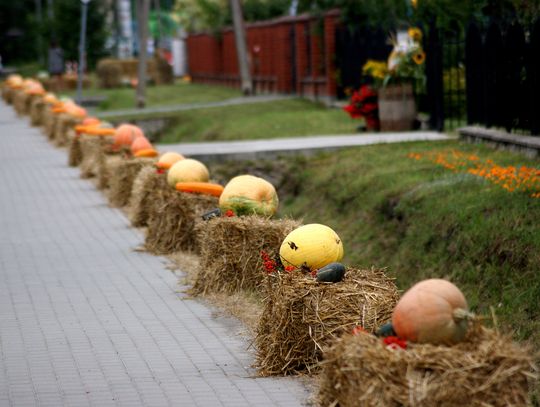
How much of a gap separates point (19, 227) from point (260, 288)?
556cm

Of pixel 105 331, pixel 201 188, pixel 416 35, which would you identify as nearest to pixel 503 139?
pixel 201 188

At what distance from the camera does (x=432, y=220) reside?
13938mm

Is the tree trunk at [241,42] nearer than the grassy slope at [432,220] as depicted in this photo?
No

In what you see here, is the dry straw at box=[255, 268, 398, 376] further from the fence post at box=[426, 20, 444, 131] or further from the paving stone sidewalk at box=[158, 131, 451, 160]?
the fence post at box=[426, 20, 444, 131]

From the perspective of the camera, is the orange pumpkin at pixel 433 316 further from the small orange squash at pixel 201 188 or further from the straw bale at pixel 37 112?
the straw bale at pixel 37 112

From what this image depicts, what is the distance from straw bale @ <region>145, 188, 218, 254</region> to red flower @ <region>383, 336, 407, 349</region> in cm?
617

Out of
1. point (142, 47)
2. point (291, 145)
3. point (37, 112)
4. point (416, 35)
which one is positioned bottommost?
point (291, 145)

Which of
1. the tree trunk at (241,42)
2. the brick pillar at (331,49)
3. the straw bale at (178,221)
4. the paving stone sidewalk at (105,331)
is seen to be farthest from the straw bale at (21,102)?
the straw bale at (178,221)

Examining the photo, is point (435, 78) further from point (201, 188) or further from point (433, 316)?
point (433, 316)

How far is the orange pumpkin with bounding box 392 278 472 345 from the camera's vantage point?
20.3ft

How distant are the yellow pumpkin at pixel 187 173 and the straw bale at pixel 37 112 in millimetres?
19228

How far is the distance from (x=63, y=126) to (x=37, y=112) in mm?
7240

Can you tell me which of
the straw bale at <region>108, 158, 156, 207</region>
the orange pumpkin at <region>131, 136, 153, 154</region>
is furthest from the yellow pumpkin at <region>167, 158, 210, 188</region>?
the orange pumpkin at <region>131, 136, 153, 154</region>

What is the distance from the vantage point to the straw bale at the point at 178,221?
12391 millimetres
